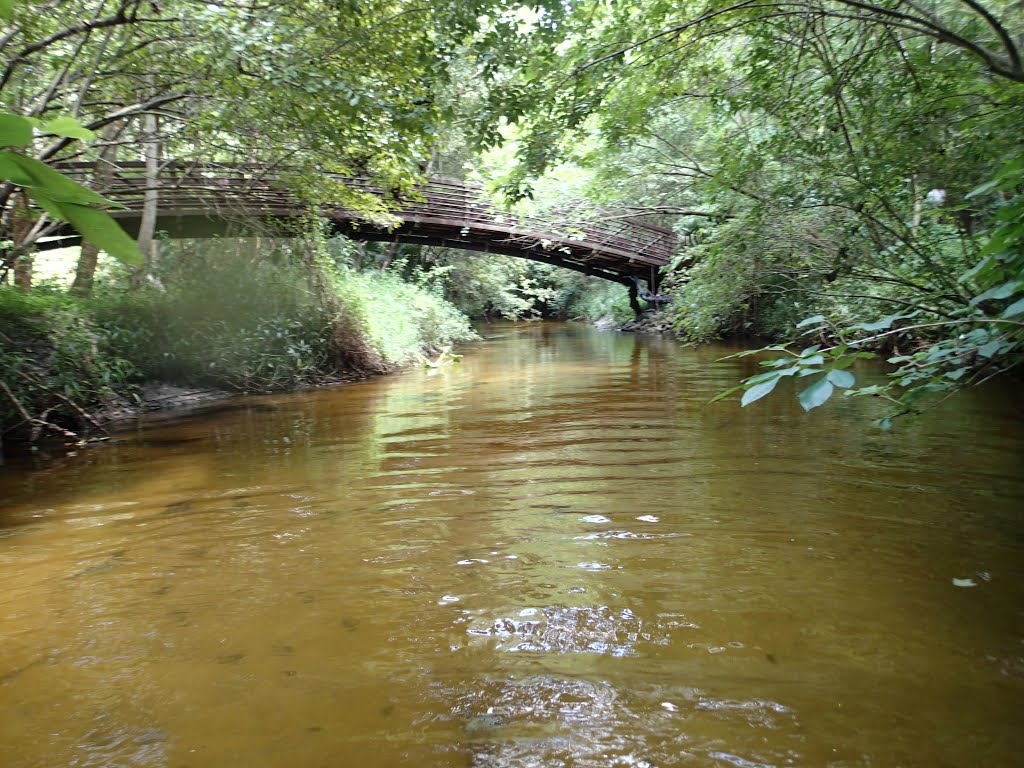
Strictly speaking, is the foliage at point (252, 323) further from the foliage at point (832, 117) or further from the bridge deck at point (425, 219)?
the foliage at point (832, 117)

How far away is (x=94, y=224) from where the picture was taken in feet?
2.09

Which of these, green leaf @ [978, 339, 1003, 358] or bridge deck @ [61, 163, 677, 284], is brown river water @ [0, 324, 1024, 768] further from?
bridge deck @ [61, 163, 677, 284]

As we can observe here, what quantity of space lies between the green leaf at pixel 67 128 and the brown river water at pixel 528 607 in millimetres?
1742

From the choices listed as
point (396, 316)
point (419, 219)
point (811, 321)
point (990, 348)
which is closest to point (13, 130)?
point (811, 321)

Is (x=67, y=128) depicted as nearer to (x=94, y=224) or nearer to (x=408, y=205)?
(x=94, y=224)

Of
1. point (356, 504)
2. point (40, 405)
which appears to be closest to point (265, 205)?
point (40, 405)

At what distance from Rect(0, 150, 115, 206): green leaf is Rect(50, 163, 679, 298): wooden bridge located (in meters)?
7.48

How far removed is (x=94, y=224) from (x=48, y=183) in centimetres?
5

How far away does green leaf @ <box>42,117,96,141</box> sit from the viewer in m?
0.73

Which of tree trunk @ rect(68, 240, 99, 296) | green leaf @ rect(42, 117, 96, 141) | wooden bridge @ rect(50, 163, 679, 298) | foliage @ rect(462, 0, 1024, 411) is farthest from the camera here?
wooden bridge @ rect(50, 163, 679, 298)

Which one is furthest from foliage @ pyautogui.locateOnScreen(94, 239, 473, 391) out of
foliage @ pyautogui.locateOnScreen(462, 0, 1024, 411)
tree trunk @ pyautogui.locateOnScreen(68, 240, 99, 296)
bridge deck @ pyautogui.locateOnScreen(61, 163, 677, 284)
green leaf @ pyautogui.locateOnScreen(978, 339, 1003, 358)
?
green leaf @ pyautogui.locateOnScreen(978, 339, 1003, 358)

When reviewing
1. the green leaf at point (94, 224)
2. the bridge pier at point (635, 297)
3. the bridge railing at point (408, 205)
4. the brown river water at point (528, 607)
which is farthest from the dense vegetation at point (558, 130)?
the bridge pier at point (635, 297)

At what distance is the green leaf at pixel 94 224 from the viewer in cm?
63

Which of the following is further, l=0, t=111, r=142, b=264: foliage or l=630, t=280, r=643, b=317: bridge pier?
l=630, t=280, r=643, b=317: bridge pier
